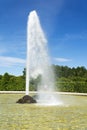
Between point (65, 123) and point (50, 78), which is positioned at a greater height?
point (50, 78)

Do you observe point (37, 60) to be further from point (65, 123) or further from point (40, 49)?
point (65, 123)

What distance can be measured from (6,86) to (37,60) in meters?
21.7

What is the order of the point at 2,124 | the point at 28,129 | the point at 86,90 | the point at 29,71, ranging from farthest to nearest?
1. the point at 86,90
2. the point at 29,71
3. the point at 2,124
4. the point at 28,129

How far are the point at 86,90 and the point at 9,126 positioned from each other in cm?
3735

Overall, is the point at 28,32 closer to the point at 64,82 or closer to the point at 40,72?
the point at 40,72

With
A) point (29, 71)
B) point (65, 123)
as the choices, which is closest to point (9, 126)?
point (65, 123)

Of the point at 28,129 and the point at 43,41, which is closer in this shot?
the point at 28,129

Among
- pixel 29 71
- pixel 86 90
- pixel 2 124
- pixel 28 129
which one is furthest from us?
pixel 86 90

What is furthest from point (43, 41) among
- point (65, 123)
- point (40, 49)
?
point (65, 123)

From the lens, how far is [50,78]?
3478cm

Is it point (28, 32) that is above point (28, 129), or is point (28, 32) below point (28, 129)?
above

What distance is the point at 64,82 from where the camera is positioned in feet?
178

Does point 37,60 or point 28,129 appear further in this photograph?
point 37,60

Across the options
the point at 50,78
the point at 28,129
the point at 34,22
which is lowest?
the point at 28,129
